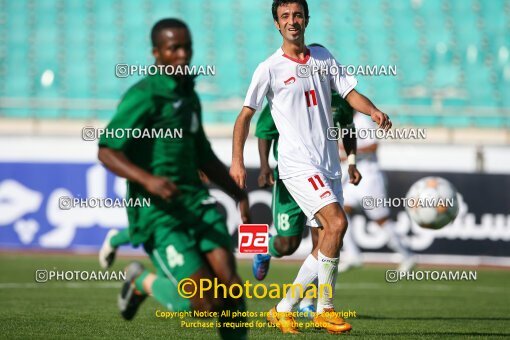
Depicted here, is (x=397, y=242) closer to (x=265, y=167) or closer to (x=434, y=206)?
(x=434, y=206)

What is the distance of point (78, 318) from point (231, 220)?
26.8 ft

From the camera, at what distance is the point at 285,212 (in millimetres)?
8859

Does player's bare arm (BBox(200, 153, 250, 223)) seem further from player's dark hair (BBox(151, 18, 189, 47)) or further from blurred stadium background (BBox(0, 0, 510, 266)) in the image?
blurred stadium background (BBox(0, 0, 510, 266))

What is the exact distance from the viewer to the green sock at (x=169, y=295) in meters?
5.68

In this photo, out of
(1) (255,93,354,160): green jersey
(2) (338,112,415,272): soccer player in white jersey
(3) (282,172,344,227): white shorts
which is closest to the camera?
(3) (282,172,344,227): white shorts

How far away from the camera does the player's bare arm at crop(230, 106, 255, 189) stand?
7385mm

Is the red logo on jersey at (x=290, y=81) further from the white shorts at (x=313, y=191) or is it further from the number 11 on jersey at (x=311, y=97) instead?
the white shorts at (x=313, y=191)

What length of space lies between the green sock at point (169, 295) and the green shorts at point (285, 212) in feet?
10.3

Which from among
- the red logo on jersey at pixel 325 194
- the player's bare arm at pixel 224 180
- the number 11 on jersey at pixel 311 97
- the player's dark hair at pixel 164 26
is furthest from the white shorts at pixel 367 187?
the player's dark hair at pixel 164 26

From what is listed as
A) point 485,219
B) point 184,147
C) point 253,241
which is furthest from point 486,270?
point 184,147

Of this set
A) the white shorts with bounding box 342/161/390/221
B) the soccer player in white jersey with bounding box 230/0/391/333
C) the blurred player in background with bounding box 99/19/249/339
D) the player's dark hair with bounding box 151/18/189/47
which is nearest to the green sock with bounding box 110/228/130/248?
the blurred player in background with bounding box 99/19/249/339

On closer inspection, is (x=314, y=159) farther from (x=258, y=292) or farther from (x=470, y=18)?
(x=470, y=18)

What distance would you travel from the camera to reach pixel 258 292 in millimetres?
12250

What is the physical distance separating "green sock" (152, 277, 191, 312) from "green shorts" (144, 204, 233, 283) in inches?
2.1
